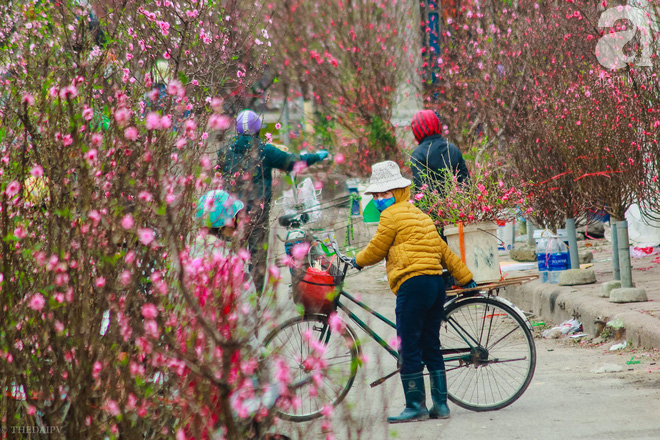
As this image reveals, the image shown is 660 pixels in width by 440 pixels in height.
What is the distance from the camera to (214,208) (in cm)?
438

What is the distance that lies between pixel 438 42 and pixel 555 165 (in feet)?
34.9

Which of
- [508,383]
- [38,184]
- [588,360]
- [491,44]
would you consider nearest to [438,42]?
[491,44]

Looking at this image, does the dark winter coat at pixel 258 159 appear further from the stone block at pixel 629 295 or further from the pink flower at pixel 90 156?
the pink flower at pixel 90 156

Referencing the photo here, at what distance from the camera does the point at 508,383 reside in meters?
5.77

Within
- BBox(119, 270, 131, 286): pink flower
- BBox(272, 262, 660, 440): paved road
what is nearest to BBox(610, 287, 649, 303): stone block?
BBox(272, 262, 660, 440): paved road

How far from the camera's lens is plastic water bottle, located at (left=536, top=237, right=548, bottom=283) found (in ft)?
34.3

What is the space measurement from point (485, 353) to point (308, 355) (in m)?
2.94

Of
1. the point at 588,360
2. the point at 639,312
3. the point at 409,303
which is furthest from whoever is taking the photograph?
the point at 639,312

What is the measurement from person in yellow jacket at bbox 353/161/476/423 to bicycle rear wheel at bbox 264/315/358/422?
0.39 m

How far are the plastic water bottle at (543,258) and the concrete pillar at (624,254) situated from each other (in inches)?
79.4

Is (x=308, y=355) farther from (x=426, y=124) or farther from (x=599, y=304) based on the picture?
(x=599, y=304)

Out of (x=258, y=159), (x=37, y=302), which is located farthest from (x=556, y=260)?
(x=37, y=302)

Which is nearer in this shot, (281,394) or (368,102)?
(281,394)

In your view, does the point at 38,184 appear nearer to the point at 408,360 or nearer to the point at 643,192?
the point at 408,360
